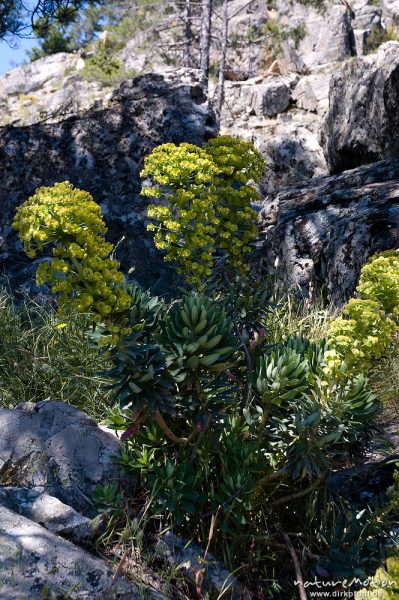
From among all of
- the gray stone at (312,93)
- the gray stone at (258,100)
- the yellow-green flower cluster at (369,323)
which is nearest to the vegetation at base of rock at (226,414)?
the yellow-green flower cluster at (369,323)

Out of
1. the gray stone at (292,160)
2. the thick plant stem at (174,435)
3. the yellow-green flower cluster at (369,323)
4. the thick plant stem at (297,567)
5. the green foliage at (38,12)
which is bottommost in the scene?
the thick plant stem at (297,567)

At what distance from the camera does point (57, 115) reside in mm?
7332

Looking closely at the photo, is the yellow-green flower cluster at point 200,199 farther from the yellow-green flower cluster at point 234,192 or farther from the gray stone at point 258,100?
the gray stone at point 258,100

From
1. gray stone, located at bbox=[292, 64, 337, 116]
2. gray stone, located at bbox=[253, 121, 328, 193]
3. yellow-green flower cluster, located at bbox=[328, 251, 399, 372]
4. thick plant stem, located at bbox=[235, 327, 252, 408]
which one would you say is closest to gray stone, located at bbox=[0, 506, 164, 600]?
thick plant stem, located at bbox=[235, 327, 252, 408]

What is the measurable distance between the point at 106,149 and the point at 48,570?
4999 millimetres

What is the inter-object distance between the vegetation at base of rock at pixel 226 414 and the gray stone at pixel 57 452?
178 mm

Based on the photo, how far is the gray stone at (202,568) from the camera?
2.22 metres

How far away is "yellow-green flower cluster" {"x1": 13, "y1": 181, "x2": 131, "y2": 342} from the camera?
6.46 ft

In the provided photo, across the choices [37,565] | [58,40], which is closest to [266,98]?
[37,565]

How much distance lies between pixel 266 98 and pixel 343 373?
17.7 m

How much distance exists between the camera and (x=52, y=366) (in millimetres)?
3973

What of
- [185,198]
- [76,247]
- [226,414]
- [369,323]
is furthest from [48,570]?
[185,198]

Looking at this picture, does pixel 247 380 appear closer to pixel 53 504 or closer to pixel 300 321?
pixel 53 504

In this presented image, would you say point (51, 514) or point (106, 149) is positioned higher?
point (106, 149)
